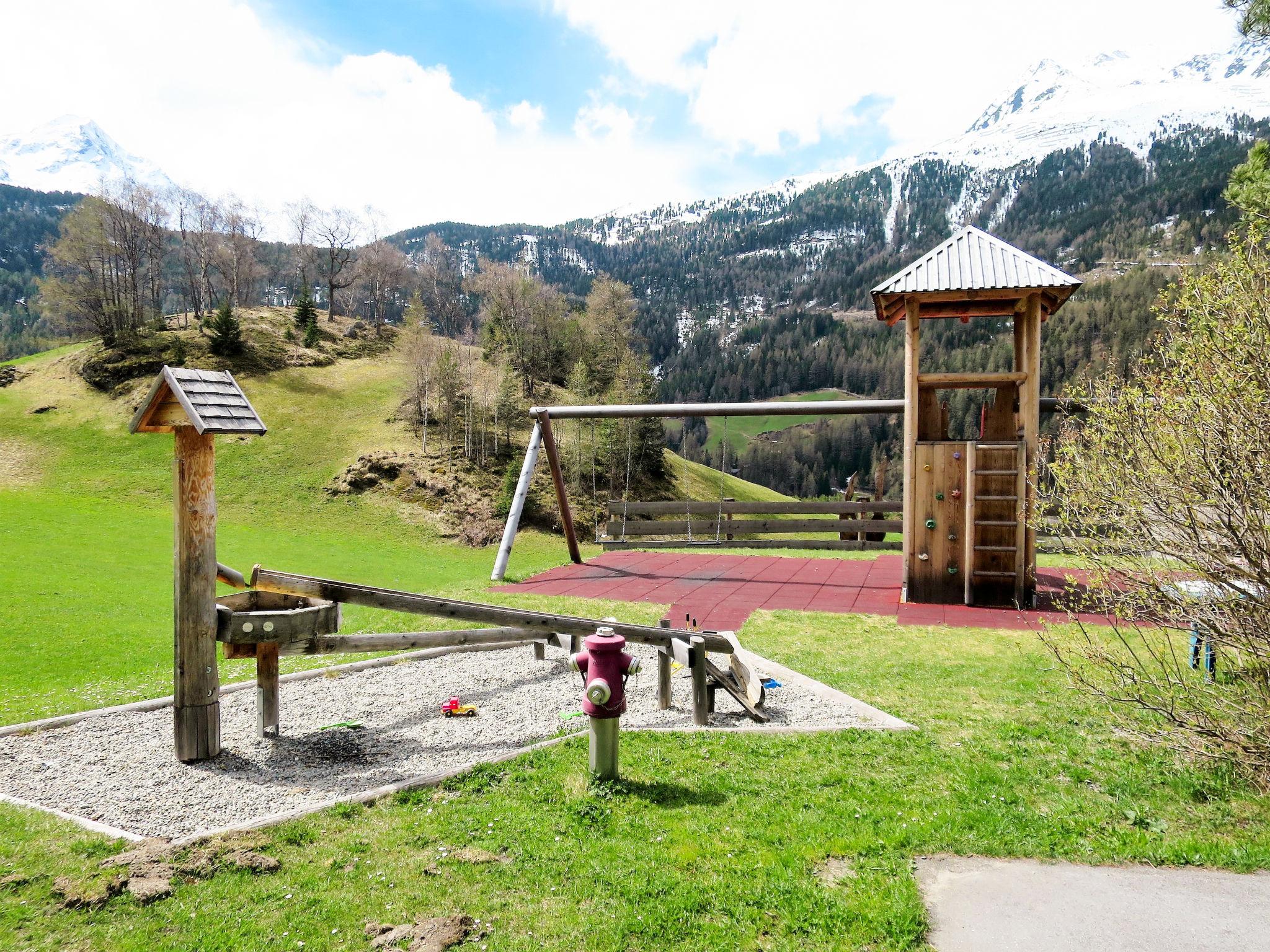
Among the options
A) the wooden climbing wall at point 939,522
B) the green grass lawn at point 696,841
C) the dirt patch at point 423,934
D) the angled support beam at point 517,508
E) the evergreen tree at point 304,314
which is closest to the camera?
the dirt patch at point 423,934

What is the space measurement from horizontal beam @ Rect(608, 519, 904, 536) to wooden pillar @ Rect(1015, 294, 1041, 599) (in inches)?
193

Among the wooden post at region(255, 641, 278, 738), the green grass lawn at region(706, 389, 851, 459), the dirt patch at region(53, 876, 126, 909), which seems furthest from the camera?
the green grass lawn at region(706, 389, 851, 459)

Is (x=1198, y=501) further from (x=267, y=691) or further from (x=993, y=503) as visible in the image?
(x=993, y=503)

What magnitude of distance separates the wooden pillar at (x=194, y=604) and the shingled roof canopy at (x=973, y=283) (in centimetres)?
824

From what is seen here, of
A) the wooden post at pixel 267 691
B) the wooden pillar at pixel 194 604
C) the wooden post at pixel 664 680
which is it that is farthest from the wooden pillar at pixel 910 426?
the wooden pillar at pixel 194 604

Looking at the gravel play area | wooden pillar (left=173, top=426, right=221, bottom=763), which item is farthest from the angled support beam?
wooden pillar (left=173, top=426, right=221, bottom=763)

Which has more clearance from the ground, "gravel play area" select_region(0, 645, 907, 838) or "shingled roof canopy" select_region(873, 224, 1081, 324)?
"shingled roof canopy" select_region(873, 224, 1081, 324)

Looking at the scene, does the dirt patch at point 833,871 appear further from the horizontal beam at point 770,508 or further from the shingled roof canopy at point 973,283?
the horizontal beam at point 770,508

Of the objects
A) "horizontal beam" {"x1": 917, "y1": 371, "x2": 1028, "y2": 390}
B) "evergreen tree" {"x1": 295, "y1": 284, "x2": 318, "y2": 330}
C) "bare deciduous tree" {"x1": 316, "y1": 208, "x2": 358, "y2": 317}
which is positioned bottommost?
"horizontal beam" {"x1": 917, "y1": 371, "x2": 1028, "y2": 390}

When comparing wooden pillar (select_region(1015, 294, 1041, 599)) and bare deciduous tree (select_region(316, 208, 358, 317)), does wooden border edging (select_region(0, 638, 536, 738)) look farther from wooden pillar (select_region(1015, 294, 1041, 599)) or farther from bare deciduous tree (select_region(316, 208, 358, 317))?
bare deciduous tree (select_region(316, 208, 358, 317))

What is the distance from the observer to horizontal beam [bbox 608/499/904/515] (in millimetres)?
15570

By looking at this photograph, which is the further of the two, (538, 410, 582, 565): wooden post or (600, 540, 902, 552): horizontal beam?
(600, 540, 902, 552): horizontal beam

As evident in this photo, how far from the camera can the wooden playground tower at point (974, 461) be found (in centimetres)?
1002

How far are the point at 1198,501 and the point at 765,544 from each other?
39.5ft
